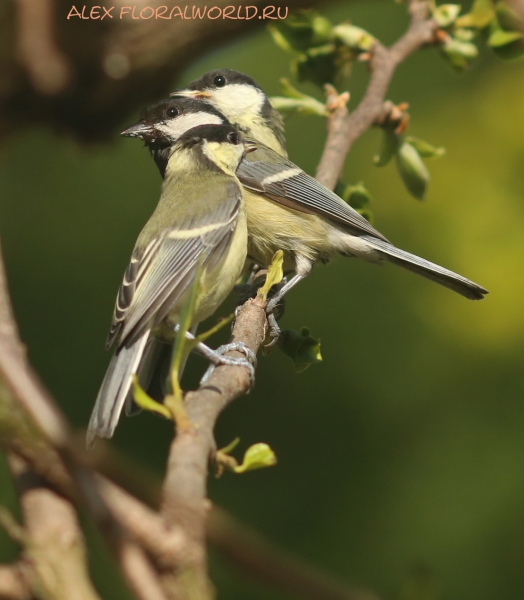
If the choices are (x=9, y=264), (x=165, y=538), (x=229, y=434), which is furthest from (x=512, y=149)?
(x=165, y=538)

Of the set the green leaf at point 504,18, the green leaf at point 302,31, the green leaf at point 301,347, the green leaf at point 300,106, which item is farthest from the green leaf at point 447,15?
the green leaf at point 301,347

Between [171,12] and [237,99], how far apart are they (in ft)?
1.41

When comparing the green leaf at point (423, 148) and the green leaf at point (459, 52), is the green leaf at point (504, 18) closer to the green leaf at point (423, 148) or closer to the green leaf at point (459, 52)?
the green leaf at point (459, 52)

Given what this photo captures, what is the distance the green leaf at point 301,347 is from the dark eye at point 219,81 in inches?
72.6

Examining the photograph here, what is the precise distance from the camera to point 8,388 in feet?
1.48

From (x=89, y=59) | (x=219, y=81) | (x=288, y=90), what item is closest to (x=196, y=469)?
(x=288, y=90)

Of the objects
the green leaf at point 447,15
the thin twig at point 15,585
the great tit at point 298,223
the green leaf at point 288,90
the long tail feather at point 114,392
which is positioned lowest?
A: the great tit at point 298,223

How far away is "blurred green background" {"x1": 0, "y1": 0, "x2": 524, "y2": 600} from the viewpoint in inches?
108

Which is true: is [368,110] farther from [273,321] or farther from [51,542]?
[51,542]

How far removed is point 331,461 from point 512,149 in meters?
1.47

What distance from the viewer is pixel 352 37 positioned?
88.2 inches

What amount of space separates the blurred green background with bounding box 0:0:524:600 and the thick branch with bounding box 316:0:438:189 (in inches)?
34.4

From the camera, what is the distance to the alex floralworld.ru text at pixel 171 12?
2.84 metres

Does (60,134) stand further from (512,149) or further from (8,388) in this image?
(8,388)
